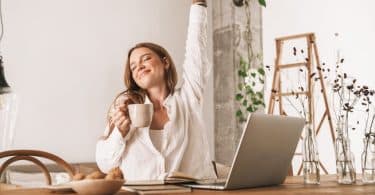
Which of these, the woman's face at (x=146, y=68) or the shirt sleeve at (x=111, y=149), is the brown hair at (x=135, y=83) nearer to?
the woman's face at (x=146, y=68)

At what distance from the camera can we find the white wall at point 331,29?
4.26 m

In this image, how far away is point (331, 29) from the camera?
15.0ft

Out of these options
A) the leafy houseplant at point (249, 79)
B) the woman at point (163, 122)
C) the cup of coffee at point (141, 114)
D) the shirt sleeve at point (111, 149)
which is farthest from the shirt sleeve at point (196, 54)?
the leafy houseplant at point (249, 79)

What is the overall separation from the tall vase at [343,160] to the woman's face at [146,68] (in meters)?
1.17

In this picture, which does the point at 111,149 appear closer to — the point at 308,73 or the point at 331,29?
the point at 308,73

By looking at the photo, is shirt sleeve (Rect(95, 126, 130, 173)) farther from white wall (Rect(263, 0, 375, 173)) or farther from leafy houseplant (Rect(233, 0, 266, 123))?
white wall (Rect(263, 0, 375, 173))

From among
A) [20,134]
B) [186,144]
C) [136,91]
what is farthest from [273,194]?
[20,134]

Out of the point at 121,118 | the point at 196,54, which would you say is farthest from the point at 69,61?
the point at 121,118

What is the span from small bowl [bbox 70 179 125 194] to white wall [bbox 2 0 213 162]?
3.20 metres

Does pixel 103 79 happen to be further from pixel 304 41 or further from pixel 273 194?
pixel 273 194

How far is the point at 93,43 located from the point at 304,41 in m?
1.92

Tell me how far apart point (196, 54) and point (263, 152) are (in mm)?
1311

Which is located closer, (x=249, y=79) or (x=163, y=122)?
(x=163, y=122)

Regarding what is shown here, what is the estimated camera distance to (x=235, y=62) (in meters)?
4.83
